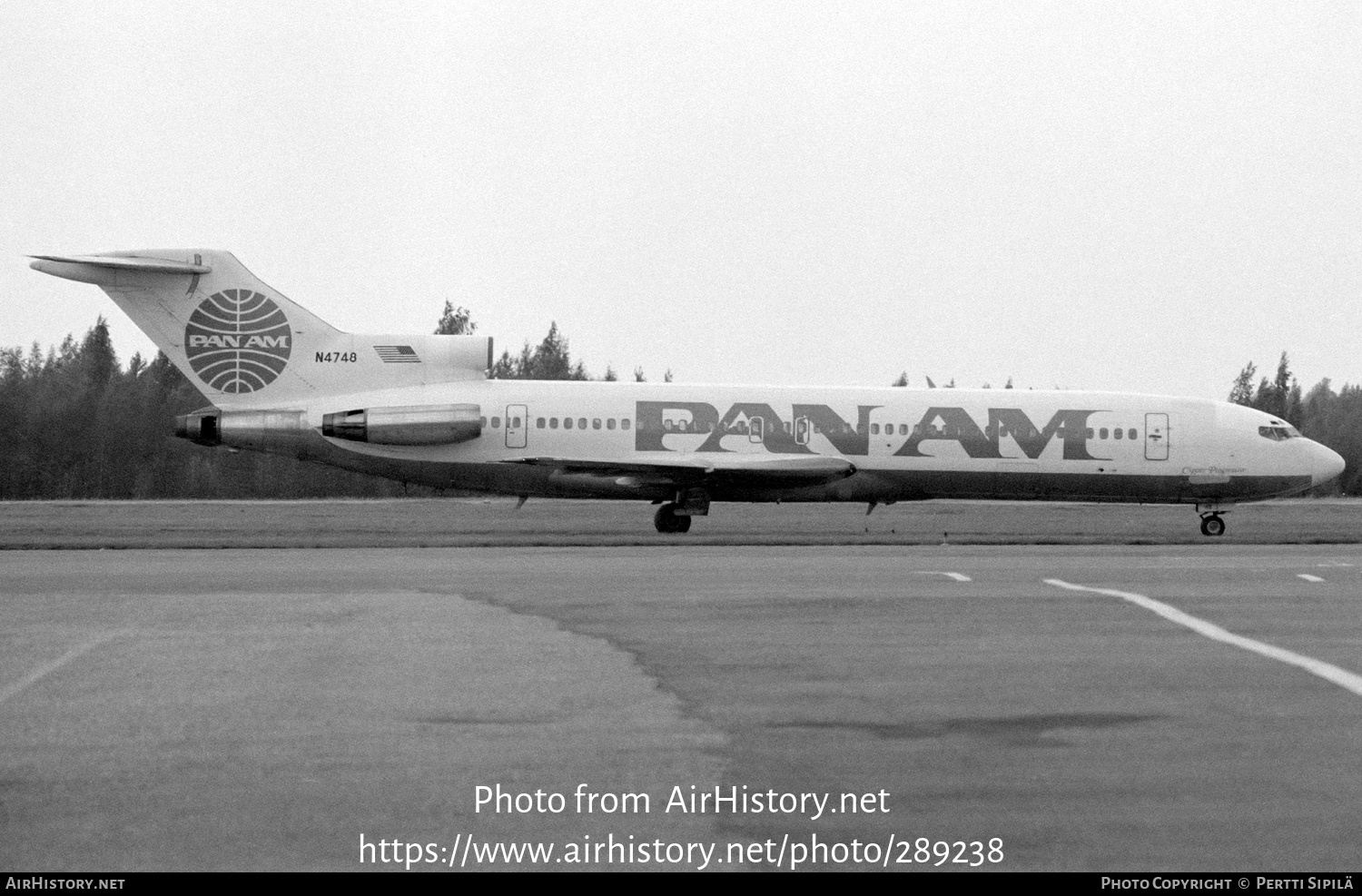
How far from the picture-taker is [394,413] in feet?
101

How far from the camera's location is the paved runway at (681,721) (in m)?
6.03

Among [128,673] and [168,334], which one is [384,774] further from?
[168,334]

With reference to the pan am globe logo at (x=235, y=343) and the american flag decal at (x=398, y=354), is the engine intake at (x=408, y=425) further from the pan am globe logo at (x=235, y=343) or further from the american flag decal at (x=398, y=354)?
the pan am globe logo at (x=235, y=343)

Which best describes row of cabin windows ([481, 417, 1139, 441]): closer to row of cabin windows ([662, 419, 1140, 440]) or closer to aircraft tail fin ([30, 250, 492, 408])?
row of cabin windows ([662, 419, 1140, 440])

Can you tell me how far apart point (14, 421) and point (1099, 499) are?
47.6 metres

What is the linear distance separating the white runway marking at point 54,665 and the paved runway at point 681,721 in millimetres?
39

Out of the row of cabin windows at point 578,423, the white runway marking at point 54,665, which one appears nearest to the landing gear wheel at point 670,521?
the row of cabin windows at point 578,423

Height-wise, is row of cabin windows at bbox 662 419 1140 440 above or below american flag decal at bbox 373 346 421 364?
below

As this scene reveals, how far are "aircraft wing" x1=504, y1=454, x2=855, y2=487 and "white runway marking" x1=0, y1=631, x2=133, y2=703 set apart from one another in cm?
1852

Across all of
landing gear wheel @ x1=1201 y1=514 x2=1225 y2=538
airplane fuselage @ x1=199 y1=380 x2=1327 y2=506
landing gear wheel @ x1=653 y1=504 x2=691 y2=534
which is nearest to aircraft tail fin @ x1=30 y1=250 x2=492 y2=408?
airplane fuselage @ x1=199 y1=380 x2=1327 y2=506

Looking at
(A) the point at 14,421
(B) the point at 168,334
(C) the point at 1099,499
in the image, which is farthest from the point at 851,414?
(A) the point at 14,421

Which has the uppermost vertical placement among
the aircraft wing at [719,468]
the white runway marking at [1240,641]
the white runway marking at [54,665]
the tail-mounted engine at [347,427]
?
the tail-mounted engine at [347,427]

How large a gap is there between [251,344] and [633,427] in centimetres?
819

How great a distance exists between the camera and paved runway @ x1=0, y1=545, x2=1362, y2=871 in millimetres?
6031
